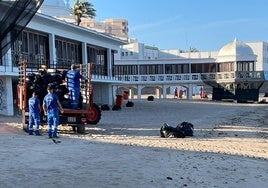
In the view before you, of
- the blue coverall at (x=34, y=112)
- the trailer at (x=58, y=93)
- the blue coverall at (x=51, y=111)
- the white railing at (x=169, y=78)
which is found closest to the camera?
the blue coverall at (x=51, y=111)

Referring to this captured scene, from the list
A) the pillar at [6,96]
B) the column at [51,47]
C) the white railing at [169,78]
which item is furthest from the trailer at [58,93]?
the white railing at [169,78]

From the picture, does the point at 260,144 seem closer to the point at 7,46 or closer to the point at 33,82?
the point at 33,82

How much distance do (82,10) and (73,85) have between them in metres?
46.6

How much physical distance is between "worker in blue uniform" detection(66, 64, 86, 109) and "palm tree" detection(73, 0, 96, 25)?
44431 millimetres

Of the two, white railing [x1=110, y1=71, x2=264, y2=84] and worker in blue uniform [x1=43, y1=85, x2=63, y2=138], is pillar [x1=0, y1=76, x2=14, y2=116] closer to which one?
worker in blue uniform [x1=43, y1=85, x2=63, y2=138]

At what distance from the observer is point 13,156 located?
10359 millimetres

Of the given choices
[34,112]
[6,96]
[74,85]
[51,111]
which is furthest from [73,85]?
[6,96]

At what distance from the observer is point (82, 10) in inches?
2422

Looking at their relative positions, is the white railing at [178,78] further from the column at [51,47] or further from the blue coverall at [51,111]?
the blue coverall at [51,111]

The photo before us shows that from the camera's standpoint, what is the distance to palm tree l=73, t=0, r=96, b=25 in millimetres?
60953

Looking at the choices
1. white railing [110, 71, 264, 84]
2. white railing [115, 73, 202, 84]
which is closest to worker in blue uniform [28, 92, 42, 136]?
white railing [110, 71, 264, 84]

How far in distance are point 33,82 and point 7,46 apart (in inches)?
499

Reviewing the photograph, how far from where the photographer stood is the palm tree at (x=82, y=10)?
61.0m

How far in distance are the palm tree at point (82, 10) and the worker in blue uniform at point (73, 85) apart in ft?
146
